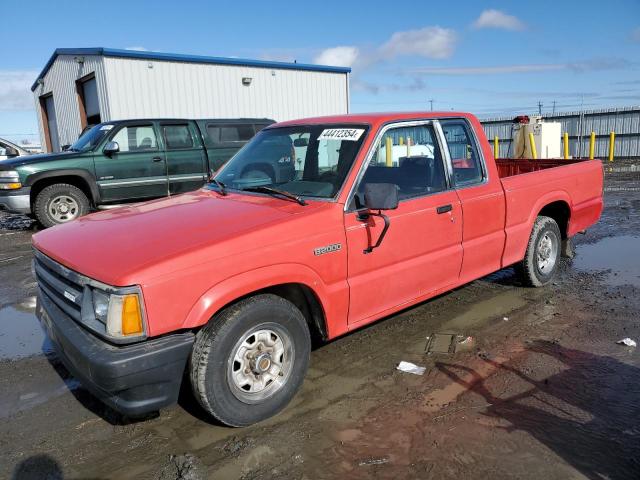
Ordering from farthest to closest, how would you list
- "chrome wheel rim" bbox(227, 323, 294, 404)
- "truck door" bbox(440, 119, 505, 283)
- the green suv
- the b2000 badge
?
1. the green suv
2. "truck door" bbox(440, 119, 505, 283)
3. the b2000 badge
4. "chrome wheel rim" bbox(227, 323, 294, 404)

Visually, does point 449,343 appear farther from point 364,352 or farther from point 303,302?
point 303,302

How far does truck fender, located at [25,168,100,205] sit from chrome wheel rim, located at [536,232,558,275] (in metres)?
7.63

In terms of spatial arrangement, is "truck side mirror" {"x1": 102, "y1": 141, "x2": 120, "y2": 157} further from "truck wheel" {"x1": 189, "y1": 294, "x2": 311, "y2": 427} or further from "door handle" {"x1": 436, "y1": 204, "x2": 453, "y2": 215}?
"truck wheel" {"x1": 189, "y1": 294, "x2": 311, "y2": 427}

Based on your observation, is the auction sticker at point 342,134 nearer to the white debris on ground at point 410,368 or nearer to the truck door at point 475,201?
the truck door at point 475,201

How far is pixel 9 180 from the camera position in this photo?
8844 mm

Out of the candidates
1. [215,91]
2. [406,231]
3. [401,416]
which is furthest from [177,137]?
[401,416]

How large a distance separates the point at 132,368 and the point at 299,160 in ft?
6.88

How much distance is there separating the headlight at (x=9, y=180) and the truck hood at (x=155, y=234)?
6.23 metres

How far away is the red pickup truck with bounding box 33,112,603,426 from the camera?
104 inches

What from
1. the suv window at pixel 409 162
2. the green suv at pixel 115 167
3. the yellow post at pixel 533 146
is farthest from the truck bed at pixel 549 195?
the yellow post at pixel 533 146

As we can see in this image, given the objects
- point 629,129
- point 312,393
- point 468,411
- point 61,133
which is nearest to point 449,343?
point 468,411

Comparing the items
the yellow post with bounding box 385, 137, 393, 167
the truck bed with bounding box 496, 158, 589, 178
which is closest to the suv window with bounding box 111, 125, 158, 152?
the truck bed with bounding box 496, 158, 589, 178

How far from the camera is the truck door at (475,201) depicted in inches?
169

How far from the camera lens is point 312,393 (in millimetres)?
3463
